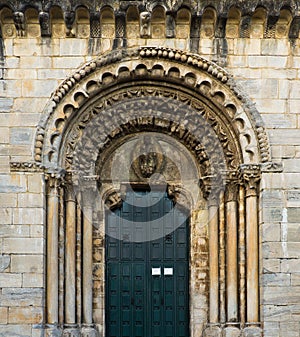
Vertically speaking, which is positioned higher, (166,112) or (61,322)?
(166,112)

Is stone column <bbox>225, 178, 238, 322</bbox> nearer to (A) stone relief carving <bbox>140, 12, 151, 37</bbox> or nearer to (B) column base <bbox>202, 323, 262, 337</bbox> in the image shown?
(B) column base <bbox>202, 323, 262, 337</bbox>

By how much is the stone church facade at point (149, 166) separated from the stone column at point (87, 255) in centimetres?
2

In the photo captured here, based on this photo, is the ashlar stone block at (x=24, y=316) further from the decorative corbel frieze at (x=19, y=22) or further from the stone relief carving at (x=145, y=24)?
the stone relief carving at (x=145, y=24)

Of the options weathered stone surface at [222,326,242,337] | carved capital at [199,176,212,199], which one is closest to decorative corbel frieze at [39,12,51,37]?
carved capital at [199,176,212,199]

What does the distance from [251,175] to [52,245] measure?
352 centimetres

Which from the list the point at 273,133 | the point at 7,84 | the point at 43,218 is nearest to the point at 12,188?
the point at 43,218

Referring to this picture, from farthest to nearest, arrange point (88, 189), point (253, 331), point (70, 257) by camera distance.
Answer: point (88, 189) → point (70, 257) → point (253, 331)

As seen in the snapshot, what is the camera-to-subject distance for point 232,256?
16.1m

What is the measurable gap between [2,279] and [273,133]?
5.10 m

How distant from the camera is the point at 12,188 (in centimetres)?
1570

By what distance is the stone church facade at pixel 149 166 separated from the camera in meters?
15.6

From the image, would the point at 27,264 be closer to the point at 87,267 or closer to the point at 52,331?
the point at 52,331

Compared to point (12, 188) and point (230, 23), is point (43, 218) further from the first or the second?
point (230, 23)

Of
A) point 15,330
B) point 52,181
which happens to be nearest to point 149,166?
point 52,181
